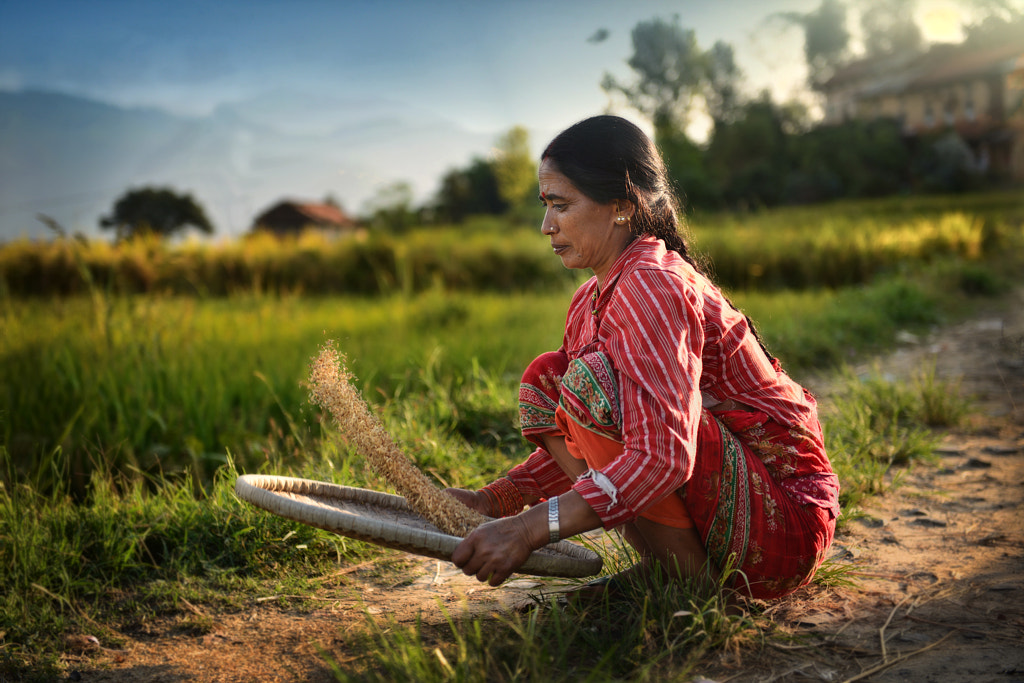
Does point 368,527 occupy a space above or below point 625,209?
below

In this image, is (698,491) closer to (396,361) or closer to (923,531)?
(923,531)

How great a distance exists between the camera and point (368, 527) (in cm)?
154

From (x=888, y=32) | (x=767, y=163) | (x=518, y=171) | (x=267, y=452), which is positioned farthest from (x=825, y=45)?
(x=267, y=452)

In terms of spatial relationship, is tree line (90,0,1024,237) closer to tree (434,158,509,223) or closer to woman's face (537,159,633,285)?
tree (434,158,509,223)

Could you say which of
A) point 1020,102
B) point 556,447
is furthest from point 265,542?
point 1020,102

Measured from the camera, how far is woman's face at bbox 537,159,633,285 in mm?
1771

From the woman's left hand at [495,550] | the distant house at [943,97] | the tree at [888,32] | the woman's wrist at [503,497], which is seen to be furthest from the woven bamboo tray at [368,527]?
the tree at [888,32]

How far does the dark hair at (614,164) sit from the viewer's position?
1.72 meters

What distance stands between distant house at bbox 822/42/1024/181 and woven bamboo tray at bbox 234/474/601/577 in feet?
66.5

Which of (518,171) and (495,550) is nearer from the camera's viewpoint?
(495,550)

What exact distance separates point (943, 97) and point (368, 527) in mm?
32323

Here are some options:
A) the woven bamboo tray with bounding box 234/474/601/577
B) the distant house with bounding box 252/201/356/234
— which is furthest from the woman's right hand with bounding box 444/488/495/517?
the distant house with bounding box 252/201/356/234

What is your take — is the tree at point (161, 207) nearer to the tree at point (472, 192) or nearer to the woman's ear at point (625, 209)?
the tree at point (472, 192)

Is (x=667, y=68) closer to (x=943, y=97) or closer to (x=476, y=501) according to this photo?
(x=476, y=501)
